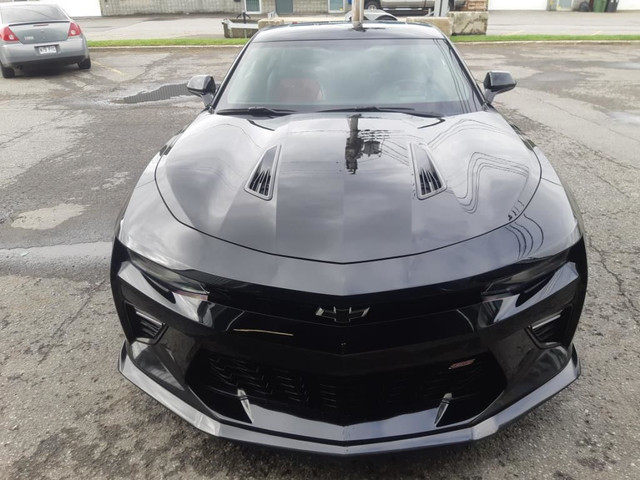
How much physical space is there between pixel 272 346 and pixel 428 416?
58cm

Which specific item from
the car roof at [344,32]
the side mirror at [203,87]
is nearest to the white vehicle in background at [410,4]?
the car roof at [344,32]

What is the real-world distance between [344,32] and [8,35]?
9.77 m

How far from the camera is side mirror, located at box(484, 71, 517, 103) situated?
3.50m

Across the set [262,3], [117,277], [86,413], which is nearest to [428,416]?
[117,277]

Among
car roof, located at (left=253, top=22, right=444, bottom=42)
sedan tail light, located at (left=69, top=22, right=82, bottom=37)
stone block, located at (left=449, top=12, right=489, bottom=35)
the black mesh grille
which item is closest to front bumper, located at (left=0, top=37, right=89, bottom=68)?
sedan tail light, located at (left=69, top=22, right=82, bottom=37)

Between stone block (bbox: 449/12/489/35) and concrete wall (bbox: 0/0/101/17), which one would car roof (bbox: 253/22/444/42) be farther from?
concrete wall (bbox: 0/0/101/17)

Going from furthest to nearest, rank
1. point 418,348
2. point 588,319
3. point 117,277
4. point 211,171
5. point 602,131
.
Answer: point 602,131
point 588,319
point 211,171
point 117,277
point 418,348

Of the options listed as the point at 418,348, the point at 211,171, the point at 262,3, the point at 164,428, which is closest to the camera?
the point at 418,348

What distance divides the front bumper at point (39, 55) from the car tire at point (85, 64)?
0.56 feet

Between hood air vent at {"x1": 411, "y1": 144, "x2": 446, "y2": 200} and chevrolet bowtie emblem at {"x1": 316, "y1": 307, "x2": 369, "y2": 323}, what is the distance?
593mm

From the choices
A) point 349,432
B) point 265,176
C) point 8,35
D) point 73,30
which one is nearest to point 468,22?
point 73,30

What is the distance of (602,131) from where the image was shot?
6.45 metres

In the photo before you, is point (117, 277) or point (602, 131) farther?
point (602, 131)

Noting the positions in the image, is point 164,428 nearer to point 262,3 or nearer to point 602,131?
point 602,131
